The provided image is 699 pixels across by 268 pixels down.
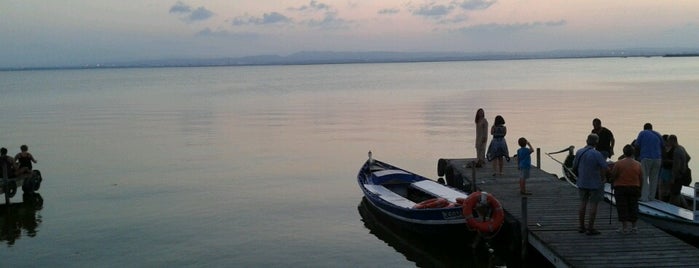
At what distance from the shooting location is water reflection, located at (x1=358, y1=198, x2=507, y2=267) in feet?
51.0

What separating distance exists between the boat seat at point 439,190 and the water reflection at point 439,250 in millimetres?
1215

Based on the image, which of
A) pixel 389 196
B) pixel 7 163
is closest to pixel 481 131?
pixel 389 196

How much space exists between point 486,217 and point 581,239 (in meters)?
2.22

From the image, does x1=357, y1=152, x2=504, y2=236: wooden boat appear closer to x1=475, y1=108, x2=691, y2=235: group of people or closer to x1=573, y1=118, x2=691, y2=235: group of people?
x1=475, y1=108, x2=691, y2=235: group of people

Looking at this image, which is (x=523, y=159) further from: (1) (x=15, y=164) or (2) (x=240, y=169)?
(1) (x=15, y=164)

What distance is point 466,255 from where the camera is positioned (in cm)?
1587

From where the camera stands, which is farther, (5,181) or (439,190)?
(5,181)

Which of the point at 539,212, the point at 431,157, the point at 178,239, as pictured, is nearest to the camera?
the point at 539,212

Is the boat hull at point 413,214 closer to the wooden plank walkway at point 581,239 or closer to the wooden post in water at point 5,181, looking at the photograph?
the wooden plank walkway at point 581,239

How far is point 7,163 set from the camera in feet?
72.1

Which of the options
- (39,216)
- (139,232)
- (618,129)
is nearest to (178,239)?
(139,232)

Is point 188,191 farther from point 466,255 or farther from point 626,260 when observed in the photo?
point 626,260

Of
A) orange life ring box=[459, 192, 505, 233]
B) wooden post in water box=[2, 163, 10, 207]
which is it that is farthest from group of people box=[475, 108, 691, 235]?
wooden post in water box=[2, 163, 10, 207]

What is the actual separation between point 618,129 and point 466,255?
25.6 m
